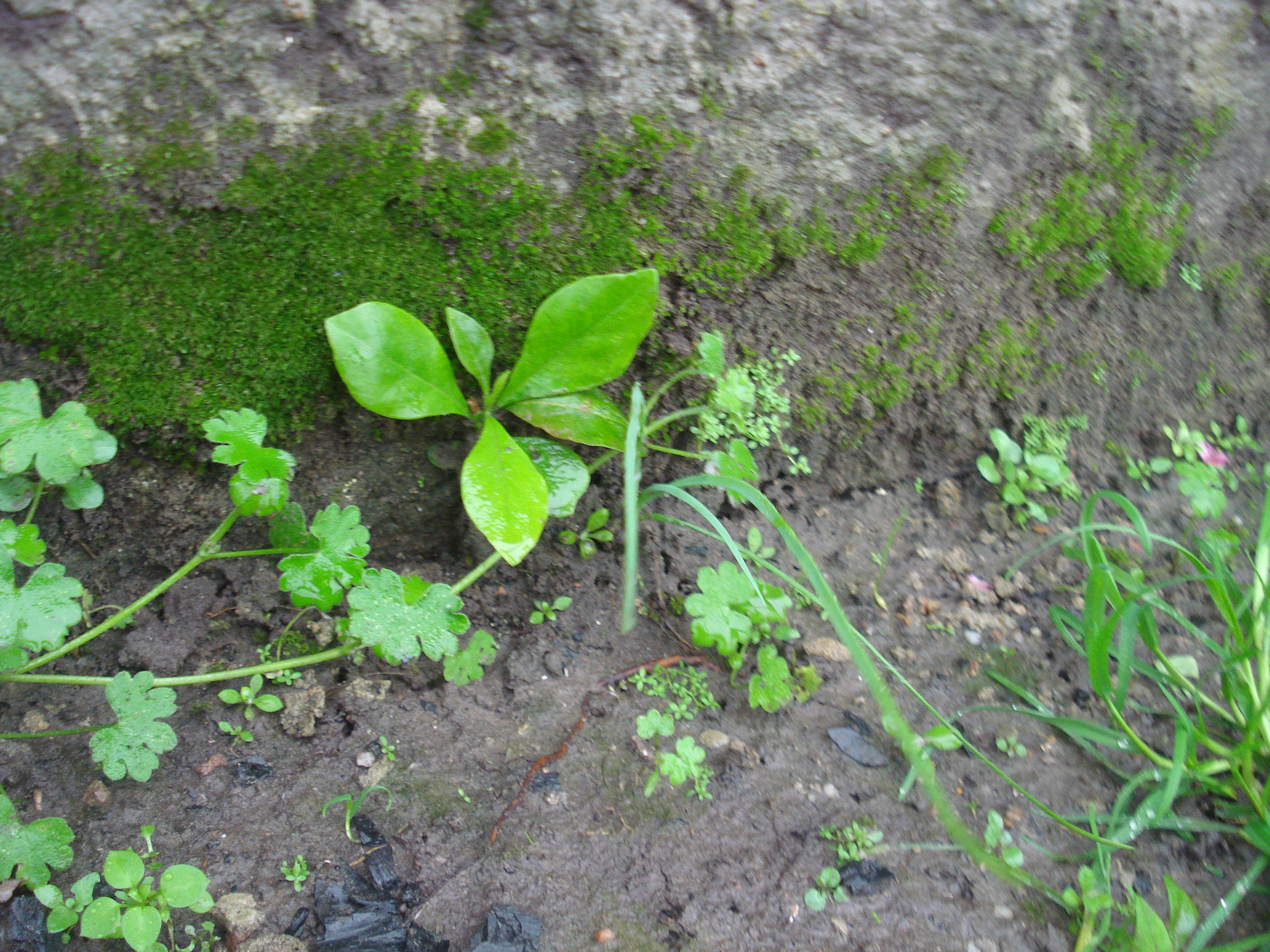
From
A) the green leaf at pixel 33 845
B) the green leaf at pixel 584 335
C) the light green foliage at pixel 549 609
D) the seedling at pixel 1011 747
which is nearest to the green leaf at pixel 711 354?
the green leaf at pixel 584 335

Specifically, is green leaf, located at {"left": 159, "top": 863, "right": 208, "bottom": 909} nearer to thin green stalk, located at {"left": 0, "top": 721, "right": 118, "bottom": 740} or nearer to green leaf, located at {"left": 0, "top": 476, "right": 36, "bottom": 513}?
thin green stalk, located at {"left": 0, "top": 721, "right": 118, "bottom": 740}

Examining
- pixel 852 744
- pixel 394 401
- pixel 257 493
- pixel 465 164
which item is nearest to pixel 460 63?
pixel 465 164

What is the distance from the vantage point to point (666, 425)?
1.62m

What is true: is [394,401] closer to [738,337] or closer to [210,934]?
[738,337]

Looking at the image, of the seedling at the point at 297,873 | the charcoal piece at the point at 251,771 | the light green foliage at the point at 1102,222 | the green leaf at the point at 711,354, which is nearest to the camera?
the seedling at the point at 297,873

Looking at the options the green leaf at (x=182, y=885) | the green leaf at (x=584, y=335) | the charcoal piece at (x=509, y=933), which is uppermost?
the green leaf at (x=584, y=335)

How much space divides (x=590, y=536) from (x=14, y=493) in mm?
1004

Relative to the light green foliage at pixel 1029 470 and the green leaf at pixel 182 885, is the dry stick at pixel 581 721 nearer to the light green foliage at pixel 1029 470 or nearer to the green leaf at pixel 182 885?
the green leaf at pixel 182 885

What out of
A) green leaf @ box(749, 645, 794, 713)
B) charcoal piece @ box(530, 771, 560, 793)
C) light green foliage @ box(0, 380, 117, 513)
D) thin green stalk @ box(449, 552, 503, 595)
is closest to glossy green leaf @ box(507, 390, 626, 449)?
thin green stalk @ box(449, 552, 503, 595)

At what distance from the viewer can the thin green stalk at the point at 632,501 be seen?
42.3 inches

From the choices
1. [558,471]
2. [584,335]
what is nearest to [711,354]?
[584,335]

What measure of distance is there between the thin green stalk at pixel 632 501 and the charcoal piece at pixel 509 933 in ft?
1.48

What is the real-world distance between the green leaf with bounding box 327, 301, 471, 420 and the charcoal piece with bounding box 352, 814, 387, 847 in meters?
0.69

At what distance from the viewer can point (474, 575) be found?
142 cm
